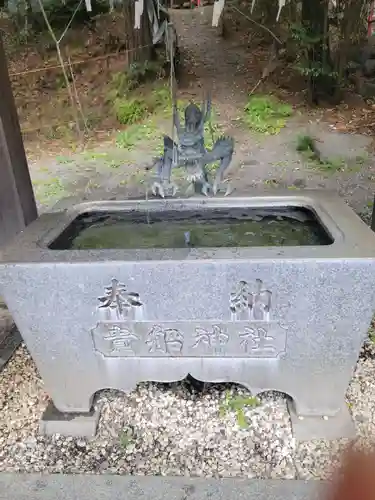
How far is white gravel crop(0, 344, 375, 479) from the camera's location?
1.83 m

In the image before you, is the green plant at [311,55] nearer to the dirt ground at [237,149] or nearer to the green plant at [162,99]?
the dirt ground at [237,149]

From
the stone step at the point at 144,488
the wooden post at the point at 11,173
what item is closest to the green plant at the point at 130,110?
the wooden post at the point at 11,173

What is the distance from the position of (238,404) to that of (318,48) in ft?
20.9

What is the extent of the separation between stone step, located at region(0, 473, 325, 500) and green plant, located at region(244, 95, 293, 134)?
5336 mm

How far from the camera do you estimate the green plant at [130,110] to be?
7.00m

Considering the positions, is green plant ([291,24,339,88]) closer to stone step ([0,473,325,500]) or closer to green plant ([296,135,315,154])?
green plant ([296,135,315,154])

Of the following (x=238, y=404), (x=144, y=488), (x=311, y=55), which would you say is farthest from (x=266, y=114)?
(x=144, y=488)

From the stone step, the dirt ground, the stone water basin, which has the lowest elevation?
the dirt ground

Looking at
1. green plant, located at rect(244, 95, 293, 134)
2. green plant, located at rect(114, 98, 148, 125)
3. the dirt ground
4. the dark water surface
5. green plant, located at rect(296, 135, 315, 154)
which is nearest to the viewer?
the dark water surface

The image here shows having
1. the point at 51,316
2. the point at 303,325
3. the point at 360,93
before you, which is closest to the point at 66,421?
the point at 51,316

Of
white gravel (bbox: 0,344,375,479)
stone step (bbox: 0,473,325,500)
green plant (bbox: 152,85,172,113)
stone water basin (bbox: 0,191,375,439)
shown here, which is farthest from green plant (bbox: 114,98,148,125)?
stone step (bbox: 0,473,325,500)

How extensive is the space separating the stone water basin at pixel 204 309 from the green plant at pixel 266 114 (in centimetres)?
469

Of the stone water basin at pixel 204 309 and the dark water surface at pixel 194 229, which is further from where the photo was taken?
the dark water surface at pixel 194 229

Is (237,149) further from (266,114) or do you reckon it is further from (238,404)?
(238,404)
